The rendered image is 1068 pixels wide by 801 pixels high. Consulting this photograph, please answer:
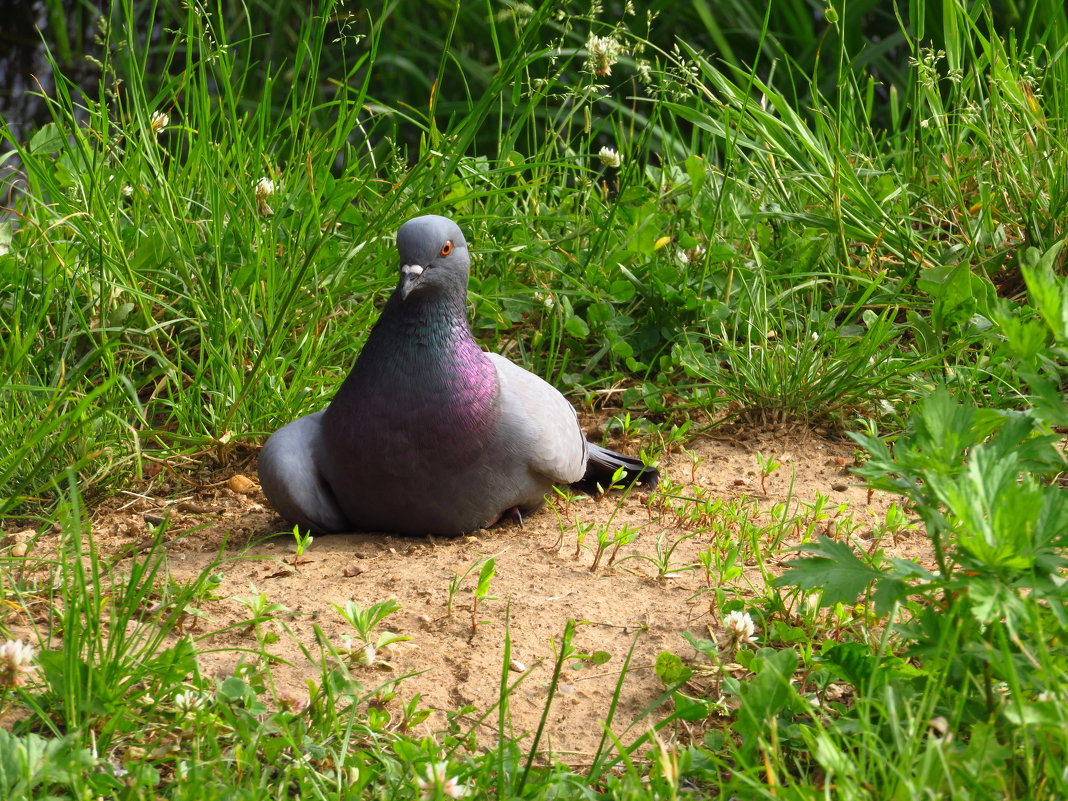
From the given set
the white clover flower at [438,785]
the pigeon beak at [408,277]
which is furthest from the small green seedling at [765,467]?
the white clover flower at [438,785]

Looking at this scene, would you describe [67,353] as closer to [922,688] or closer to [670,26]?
[922,688]

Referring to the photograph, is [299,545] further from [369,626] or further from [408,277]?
[408,277]

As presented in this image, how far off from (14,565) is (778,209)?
9.19ft

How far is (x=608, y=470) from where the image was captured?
3623 millimetres

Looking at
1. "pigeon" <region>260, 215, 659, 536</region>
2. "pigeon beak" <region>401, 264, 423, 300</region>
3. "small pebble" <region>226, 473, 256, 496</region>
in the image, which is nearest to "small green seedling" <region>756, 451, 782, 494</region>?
"pigeon" <region>260, 215, 659, 536</region>

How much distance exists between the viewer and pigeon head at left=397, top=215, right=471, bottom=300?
10.3 feet

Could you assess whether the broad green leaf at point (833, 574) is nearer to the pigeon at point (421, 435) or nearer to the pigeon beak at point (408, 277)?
the pigeon at point (421, 435)

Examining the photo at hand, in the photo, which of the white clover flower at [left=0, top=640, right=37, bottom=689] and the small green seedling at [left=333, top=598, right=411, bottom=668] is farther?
the small green seedling at [left=333, top=598, right=411, bottom=668]

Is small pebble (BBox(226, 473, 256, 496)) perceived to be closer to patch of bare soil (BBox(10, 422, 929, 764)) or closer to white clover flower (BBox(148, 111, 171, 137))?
patch of bare soil (BBox(10, 422, 929, 764))

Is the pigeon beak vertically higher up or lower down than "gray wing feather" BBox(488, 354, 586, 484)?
higher up

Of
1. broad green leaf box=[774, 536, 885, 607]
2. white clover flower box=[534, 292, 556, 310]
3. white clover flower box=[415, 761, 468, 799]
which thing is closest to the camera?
white clover flower box=[415, 761, 468, 799]

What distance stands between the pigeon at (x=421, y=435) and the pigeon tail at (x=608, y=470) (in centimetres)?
23

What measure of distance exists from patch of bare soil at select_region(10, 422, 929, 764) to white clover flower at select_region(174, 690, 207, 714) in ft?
0.39

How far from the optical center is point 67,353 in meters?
3.64
